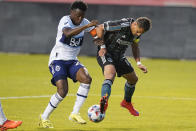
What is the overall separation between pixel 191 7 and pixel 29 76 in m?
12.0

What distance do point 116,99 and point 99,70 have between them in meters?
9.30

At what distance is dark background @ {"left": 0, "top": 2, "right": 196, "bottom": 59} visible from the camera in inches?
1192

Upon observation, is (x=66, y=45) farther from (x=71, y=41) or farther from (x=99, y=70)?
(x=99, y=70)

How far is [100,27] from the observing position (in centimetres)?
1184

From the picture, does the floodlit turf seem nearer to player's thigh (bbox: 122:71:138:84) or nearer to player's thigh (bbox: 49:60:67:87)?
player's thigh (bbox: 122:71:138:84)

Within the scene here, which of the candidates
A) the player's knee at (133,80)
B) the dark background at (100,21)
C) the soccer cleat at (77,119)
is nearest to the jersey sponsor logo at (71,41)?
the soccer cleat at (77,119)

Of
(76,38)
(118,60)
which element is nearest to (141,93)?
(118,60)

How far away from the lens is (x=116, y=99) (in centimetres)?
1578

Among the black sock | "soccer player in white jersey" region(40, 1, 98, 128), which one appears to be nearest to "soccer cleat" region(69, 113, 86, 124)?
"soccer player in white jersey" region(40, 1, 98, 128)

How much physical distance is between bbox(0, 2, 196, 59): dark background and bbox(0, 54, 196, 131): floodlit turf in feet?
8.47

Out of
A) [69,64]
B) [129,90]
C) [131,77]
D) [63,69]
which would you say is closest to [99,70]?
[129,90]

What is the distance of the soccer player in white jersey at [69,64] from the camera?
10828mm

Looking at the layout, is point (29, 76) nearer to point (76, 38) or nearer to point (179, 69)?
point (179, 69)

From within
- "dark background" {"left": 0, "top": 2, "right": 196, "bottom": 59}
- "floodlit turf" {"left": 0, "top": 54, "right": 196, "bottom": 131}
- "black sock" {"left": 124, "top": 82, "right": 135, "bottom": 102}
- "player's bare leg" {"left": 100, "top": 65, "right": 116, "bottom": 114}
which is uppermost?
"player's bare leg" {"left": 100, "top": 65, "right": 116, "bottom": 114}
